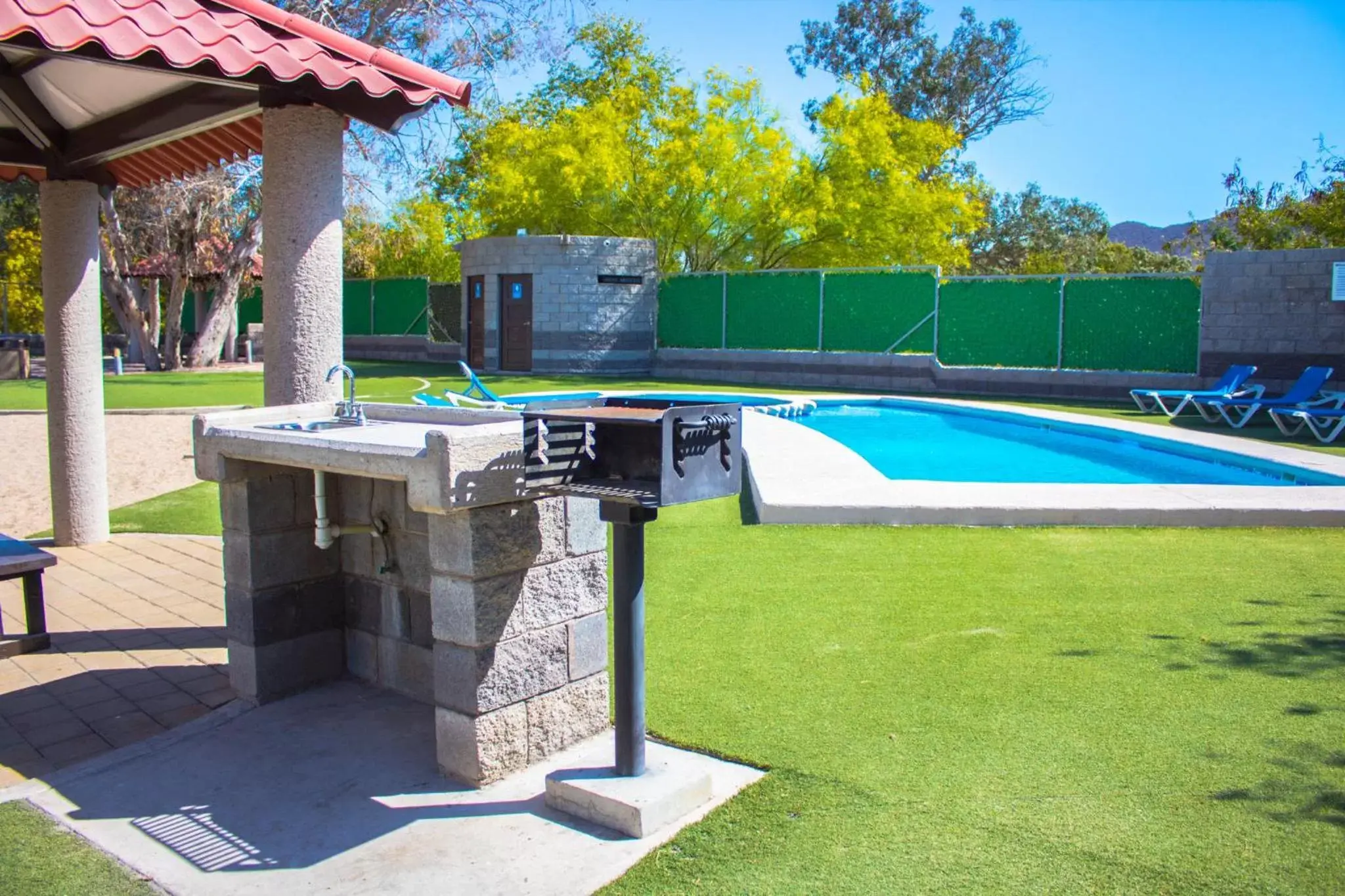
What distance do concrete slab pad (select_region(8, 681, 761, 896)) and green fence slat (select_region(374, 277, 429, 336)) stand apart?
93.4ft

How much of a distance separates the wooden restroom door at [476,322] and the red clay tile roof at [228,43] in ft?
72.0

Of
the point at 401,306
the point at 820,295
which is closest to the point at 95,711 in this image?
the point at 820,295

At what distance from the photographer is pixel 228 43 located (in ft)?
15.2

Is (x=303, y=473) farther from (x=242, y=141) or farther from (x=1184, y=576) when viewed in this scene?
(x=1184, y=576)

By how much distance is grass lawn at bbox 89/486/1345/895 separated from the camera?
10.5 feet

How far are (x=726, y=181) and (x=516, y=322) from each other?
6839 mm

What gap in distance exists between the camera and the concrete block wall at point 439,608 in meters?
3.77

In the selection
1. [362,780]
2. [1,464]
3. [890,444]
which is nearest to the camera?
[362,780]

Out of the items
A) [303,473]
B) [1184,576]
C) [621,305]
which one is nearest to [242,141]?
[303,473]

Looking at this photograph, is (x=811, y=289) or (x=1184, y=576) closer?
(x=1184, y=576)

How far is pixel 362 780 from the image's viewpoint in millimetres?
3994

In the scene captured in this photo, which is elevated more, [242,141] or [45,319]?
[242,141]

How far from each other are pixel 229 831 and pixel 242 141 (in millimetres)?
4559

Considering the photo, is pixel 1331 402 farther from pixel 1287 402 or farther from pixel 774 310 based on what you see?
pixel 774 310
